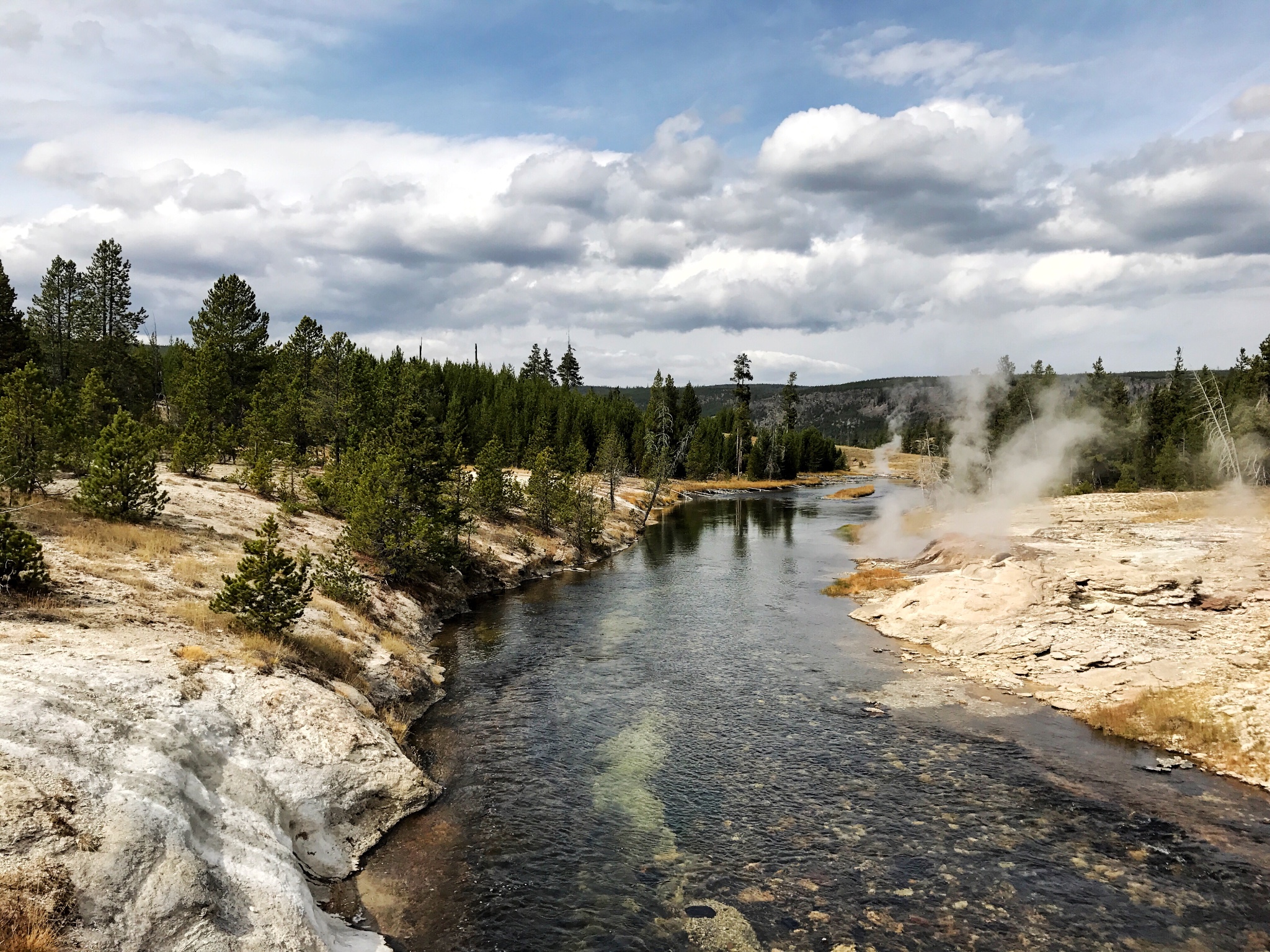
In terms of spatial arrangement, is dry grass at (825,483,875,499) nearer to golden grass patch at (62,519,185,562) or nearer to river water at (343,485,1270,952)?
river water at (343,485,1270,952)

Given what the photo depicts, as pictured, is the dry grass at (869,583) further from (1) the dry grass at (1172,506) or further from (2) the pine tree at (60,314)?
(2) the pine tree at (60,314)

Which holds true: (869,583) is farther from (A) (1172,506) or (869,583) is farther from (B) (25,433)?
(B) (25,433)

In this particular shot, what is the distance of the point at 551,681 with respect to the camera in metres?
30.5

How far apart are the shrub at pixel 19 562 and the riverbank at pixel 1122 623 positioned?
35236 millimetres

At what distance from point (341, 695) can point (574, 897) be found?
10925mm

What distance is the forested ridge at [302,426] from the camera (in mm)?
33156

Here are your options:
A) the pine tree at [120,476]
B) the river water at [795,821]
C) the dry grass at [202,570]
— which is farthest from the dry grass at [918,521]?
the pine tree at [120,476]

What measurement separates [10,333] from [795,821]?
65.4 meters

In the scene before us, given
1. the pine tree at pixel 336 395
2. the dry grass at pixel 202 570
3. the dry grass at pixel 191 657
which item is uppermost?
the pine tree at pixel 336 395

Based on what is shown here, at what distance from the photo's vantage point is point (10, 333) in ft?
177

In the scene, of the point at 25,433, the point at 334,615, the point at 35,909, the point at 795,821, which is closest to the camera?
the point at 35,909

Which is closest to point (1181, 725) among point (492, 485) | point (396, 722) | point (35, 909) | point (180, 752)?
point (396, 722)

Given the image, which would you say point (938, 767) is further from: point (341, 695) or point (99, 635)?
point (99, 635)

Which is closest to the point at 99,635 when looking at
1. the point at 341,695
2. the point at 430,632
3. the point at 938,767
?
the point at 341,695
